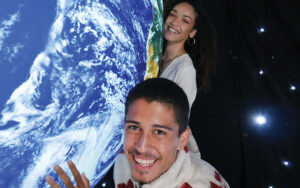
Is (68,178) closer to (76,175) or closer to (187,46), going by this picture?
(76,175)

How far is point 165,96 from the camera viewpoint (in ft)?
3.06

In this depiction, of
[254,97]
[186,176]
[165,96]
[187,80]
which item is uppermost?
[254,97]

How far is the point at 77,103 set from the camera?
3.24 ft

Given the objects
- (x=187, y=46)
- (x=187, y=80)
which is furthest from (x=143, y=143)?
(x=187, y=46)

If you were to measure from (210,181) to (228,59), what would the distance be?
1421 millimetres

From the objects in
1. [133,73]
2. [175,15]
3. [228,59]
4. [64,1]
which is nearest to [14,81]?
[64,1]

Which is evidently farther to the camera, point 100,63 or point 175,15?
point 175,15

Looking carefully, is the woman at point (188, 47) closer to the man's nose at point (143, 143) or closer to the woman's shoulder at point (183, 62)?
the woman's shoulder at point (183, 62)

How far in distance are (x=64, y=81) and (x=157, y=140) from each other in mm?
311

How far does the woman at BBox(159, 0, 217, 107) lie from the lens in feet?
4.70

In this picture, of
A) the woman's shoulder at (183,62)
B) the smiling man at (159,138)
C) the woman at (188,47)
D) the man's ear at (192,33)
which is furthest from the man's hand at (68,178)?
the man's ear at (192,33)

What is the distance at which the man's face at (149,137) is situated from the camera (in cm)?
90

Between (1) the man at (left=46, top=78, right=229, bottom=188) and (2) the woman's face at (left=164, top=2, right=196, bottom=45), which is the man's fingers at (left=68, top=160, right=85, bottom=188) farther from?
(2) the woman's face at (left=164, top=2, right=196, bottom=45)

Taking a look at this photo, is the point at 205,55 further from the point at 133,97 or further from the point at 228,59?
the point at 133,97
